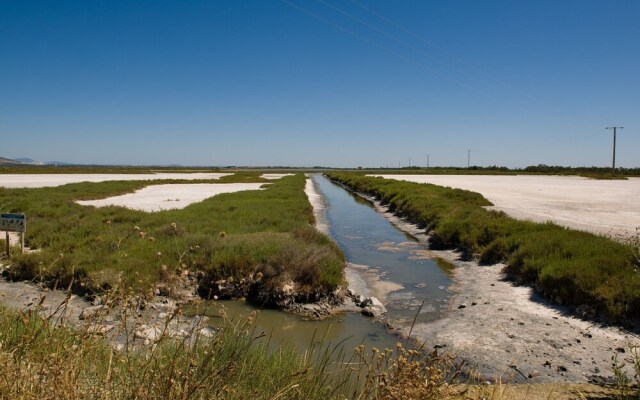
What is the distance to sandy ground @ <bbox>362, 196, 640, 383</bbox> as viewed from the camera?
7.24 meters

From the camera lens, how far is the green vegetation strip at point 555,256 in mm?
9703

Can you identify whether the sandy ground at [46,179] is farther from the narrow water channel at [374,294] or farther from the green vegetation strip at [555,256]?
the green vegetation strip at [555,256]

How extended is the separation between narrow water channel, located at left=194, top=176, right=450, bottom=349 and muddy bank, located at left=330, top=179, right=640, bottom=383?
0.60m

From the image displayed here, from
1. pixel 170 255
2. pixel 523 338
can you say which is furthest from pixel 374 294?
pixel 170 255

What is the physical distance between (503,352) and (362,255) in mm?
9746

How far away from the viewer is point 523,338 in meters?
8.66

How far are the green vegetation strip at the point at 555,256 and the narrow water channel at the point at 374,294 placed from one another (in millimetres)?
1869

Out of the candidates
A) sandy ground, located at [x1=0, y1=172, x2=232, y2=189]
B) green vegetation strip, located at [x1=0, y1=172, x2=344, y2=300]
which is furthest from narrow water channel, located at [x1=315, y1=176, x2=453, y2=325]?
sandy ground, located at [x1=0, y1=172, x2=232, y2=189]

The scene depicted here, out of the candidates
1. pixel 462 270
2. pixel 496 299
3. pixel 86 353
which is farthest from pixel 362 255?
pixel 86 353

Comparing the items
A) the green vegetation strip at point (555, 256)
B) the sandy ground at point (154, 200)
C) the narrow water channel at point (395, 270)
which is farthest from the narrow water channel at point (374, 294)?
the sandy ground at point (154, 200)

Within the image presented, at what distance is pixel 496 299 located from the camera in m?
11.4

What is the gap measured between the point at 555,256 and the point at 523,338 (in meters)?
5.19

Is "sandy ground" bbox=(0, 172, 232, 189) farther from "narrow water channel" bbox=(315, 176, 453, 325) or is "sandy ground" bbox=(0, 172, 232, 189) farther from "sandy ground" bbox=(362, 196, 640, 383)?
"sandy ground" bbox=(362, 196, 640, 383)

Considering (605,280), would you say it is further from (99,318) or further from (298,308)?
(99,318)
